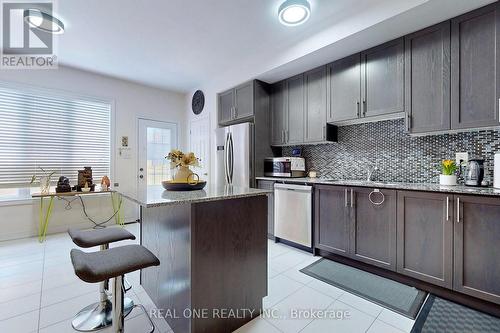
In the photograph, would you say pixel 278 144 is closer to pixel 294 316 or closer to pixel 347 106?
pixel 347 106

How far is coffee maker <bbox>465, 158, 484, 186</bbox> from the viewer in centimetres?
205

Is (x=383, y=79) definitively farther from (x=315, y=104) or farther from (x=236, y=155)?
(x=236, y=155)

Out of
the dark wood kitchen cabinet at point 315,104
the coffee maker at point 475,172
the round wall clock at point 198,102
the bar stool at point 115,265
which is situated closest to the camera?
the bar stool at point 115,265

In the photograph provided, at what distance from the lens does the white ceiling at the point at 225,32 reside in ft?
7.25

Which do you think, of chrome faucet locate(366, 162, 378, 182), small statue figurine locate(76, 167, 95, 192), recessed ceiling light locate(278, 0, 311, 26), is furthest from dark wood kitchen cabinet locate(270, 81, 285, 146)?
small statue figurine locate(76, 167, 95, 192)

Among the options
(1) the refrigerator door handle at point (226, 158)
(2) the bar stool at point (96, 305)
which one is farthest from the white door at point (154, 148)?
(2) the bar stool at point (96, 305)

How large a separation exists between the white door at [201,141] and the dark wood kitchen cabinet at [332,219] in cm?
248

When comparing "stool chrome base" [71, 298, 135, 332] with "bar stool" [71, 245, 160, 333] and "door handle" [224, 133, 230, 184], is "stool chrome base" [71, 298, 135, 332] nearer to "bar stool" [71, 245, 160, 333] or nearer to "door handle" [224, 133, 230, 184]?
"bar stool" [71, 245, 160, 333]

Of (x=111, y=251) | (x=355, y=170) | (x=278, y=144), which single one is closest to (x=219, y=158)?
(x=278, y=144)

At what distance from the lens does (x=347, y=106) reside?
9.12 ft

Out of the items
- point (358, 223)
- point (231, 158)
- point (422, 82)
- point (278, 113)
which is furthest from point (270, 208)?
point (422, 82)

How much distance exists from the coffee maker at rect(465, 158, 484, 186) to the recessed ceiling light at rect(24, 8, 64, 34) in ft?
14.9

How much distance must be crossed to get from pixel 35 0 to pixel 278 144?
325 centimetres

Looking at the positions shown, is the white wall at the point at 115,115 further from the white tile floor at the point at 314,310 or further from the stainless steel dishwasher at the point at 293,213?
the white tile floor at the point at 314,310
